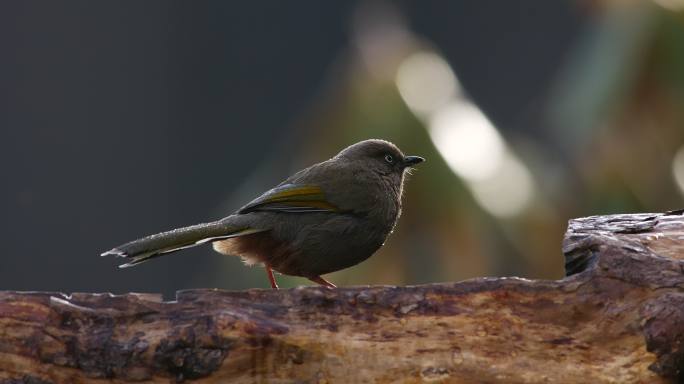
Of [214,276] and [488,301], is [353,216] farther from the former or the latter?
[214,276]

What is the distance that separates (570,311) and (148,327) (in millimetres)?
1731

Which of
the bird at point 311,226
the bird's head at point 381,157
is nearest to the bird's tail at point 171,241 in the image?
the bird at point 311,226

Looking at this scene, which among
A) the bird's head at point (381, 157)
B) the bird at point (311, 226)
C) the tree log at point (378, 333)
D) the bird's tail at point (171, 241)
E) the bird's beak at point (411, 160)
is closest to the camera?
the tree log at point (378, 333)

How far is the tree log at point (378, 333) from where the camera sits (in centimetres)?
446

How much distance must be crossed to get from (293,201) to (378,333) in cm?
182

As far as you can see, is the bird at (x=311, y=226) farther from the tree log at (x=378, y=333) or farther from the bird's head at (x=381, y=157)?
the tree log at (x=378, y=333)

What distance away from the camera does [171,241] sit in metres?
5.47

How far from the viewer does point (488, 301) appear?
180 inches

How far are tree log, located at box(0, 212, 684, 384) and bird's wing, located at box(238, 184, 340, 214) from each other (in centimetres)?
158

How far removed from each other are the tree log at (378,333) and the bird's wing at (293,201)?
158cm

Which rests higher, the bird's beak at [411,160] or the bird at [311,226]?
the bird's beak at [411,160]

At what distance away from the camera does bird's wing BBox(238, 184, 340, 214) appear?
6.20 metres

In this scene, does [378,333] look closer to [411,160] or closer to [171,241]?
[171,241]

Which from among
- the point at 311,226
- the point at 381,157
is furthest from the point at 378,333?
the point at 381,157
